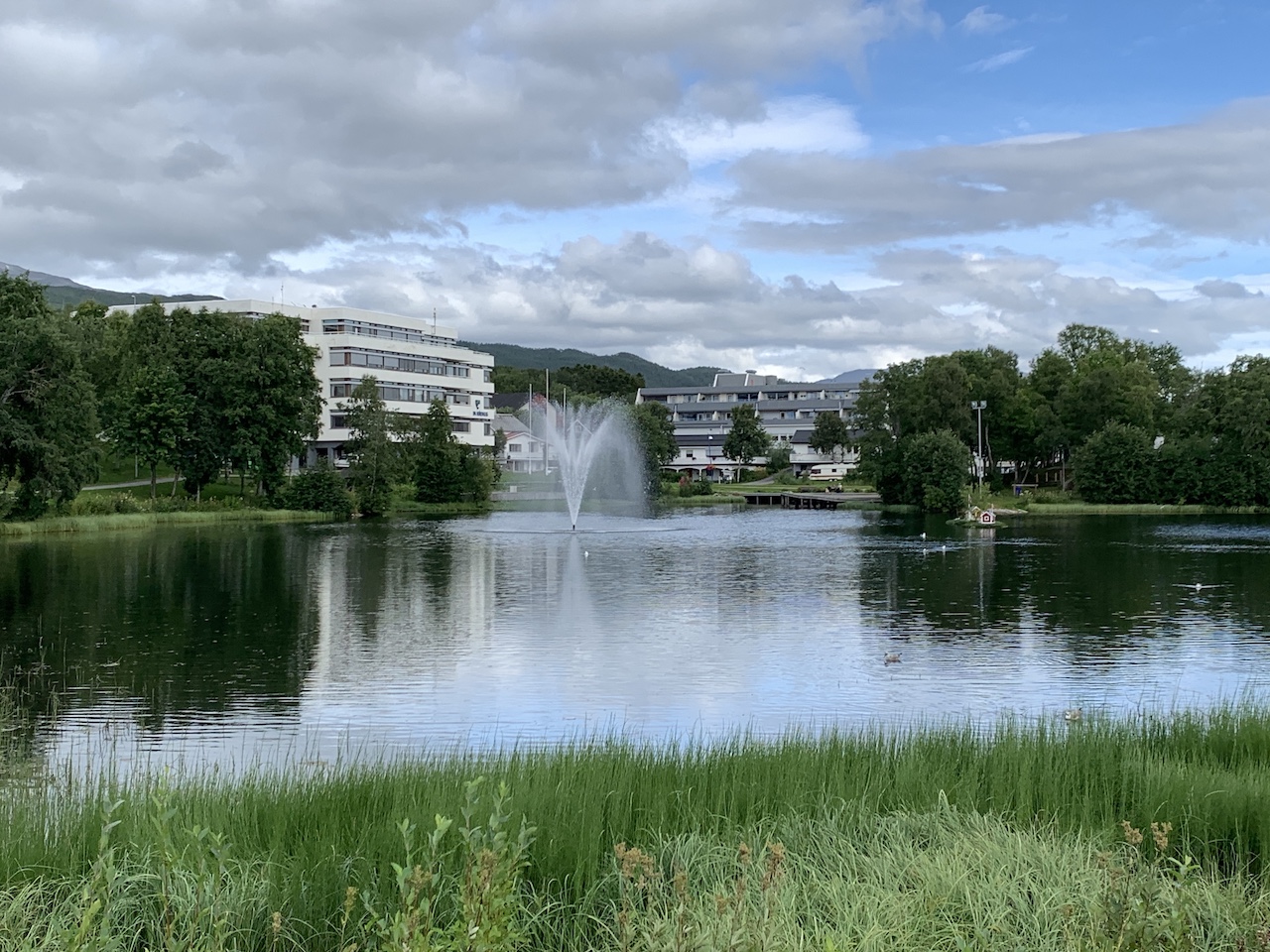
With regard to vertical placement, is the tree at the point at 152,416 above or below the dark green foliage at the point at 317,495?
above

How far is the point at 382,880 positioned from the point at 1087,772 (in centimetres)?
587

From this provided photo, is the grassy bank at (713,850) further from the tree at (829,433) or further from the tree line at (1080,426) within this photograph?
the tree at (829,433)

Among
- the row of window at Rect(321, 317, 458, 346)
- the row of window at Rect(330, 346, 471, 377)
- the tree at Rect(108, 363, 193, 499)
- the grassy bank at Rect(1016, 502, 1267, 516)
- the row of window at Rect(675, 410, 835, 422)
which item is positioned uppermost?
the row of window at Rect(321, 317, 458, 346)

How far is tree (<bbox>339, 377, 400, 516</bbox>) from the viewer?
3034 inches

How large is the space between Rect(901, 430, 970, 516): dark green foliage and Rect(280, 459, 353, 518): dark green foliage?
1586 inches

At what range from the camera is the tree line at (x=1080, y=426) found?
82.4 meters

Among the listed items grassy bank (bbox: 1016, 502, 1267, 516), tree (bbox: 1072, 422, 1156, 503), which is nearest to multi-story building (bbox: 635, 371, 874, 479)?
tree (bbox: 1072, 422, 1156, 503)

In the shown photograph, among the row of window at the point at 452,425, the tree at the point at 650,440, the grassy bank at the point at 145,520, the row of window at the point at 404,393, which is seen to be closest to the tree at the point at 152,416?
the grassy bank at the point at 145,520

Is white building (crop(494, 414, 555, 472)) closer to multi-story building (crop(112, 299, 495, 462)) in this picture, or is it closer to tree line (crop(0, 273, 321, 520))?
multi-story building (crop(112, 299, 495, 462))

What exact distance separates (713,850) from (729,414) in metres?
149

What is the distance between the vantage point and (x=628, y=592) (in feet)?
110

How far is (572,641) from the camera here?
24.6m

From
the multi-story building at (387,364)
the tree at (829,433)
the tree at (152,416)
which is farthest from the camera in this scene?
the tree at (829,433)

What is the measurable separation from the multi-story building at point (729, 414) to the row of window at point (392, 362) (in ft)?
155
